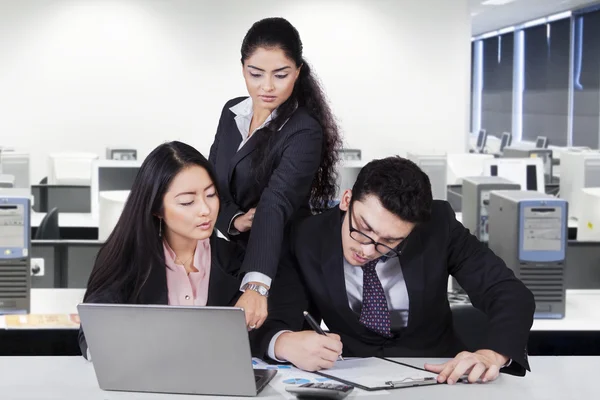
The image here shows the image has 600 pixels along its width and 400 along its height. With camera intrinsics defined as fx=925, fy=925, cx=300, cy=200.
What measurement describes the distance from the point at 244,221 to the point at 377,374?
0.64 m

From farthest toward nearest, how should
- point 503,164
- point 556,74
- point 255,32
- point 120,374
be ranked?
point 556,74 < point 503,164 < point 255,32 < point 120,374

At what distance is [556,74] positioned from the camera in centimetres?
1467

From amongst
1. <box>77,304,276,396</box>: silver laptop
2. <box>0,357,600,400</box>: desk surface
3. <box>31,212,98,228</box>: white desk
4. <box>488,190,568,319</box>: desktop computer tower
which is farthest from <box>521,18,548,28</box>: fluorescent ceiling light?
<box>77,304,276,396</box>: silver laptop

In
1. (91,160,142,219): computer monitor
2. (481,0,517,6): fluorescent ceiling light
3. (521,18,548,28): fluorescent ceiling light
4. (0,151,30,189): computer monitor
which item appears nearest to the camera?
(91,160,142,219): computer monitor

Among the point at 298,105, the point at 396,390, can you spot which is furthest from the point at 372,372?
the point at 298,105

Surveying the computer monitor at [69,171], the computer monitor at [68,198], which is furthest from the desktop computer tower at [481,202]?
the computer monitor at [69,171]

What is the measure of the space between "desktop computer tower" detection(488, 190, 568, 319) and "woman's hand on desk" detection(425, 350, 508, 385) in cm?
148

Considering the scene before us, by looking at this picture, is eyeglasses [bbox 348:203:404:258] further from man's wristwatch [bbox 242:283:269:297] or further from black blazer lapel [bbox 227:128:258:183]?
black blazer lapel [bbox 227:128:258:183]

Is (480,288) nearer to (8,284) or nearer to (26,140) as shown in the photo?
(8,284)

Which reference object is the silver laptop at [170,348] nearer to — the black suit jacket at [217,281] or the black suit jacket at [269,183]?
the black suit jacket at [217,281]

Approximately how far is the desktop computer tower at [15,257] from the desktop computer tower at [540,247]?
1.98m

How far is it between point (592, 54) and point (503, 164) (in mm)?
7195

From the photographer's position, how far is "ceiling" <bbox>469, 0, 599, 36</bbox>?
42.7 ft

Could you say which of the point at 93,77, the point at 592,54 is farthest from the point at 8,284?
the point at 592,54
